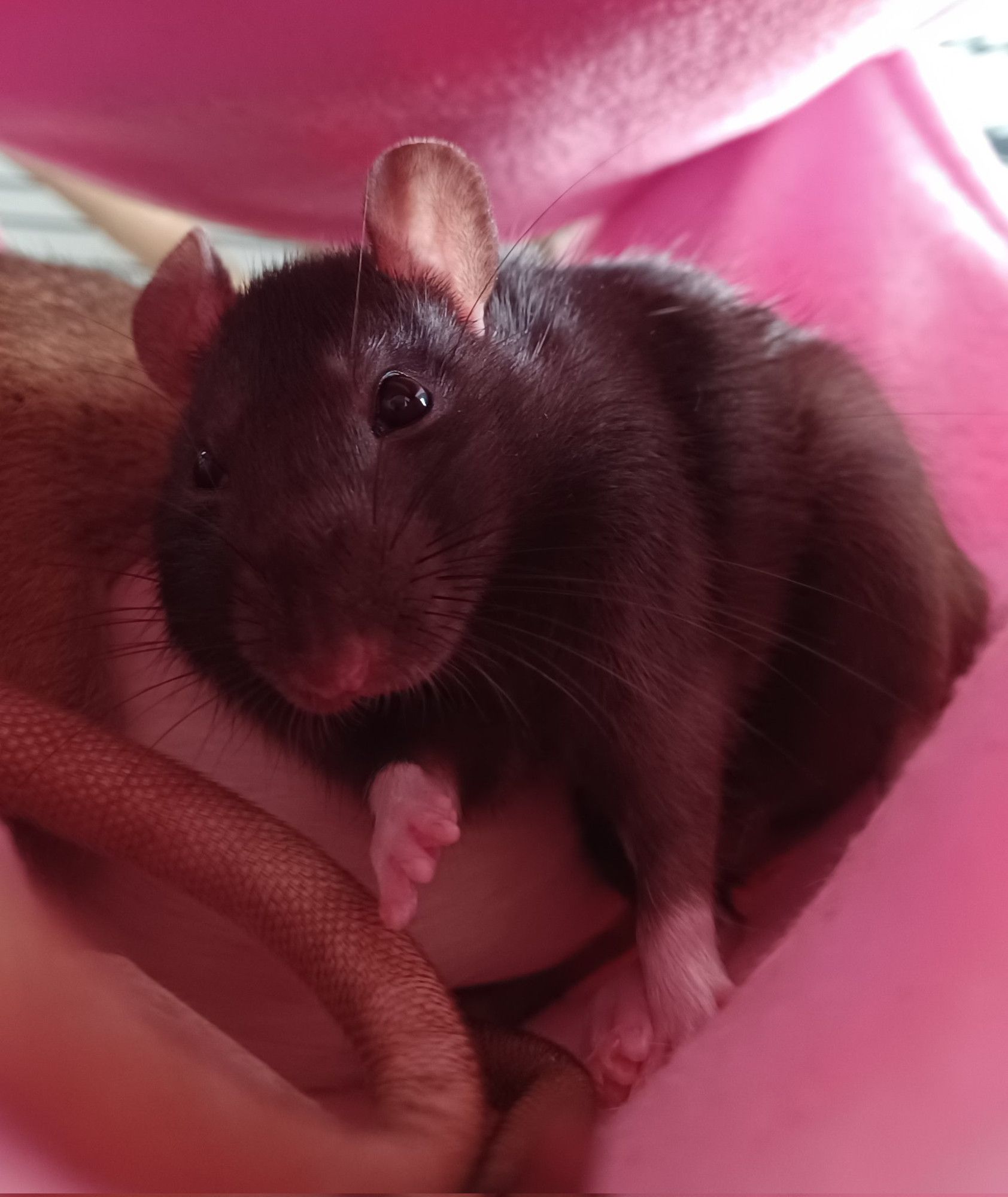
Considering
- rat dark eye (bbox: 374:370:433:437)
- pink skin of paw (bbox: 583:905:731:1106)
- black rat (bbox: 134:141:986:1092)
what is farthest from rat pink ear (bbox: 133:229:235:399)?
pink skin of paw (bbox: 583:905:731:1106)

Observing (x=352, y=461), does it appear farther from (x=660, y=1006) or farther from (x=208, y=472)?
(x=660, y=1006)

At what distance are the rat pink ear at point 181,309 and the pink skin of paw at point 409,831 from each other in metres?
0.43

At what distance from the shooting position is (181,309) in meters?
1.16

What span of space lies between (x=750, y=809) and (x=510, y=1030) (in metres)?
0.35

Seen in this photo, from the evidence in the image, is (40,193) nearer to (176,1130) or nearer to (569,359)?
(569,359)

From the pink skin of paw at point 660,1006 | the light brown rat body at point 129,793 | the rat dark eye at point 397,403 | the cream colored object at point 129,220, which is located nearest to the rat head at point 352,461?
the rat dark eye at point 397,403

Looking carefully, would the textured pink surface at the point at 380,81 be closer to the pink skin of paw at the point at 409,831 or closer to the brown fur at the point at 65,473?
the brown fur at the point at 65,473

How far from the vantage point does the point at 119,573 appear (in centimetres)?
126

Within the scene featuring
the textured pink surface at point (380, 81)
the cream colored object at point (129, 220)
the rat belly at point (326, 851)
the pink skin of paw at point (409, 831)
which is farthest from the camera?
the cream colored object at point (129, 220)

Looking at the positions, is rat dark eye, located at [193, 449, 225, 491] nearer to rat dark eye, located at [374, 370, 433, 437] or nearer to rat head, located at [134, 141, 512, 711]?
rat head, located at [134, 141, 512, 711]

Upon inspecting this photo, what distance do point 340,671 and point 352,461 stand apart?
0.16m

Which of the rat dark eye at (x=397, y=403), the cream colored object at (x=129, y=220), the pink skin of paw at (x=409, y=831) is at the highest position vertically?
the rat dark eye at (x=397, y=403)

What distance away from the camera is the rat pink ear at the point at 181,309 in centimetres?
115

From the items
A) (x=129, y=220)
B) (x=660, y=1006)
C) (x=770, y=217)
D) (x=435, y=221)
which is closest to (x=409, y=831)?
(x=660, y=1006)
